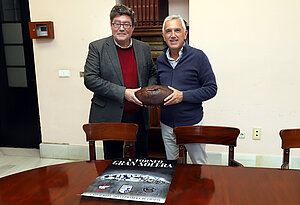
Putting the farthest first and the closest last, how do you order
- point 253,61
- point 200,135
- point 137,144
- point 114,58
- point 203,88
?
point 253,61 → point 137,144 → point 114,58 → point 203,88 → point 200,135

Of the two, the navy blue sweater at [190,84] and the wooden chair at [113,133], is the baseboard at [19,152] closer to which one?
the wooden chair at [113,133]

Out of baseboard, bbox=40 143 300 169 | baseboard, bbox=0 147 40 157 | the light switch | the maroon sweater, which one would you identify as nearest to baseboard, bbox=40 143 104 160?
baseboard, bbox=40 143 300 169

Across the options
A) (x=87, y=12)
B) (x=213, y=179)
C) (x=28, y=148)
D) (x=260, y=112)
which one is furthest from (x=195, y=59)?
(x=28, y=148)

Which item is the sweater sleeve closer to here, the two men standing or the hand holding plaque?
the two men standing

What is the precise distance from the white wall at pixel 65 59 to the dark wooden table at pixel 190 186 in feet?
6.99

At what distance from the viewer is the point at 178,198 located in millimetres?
1202

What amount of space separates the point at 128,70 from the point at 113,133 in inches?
22.9

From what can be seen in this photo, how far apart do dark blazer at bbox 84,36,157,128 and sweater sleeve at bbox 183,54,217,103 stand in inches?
16.9

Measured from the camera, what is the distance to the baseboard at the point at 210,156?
3199 mm

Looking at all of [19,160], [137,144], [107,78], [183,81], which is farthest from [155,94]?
[19,160]

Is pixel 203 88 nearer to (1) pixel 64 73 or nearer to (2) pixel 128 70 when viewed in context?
Answer: (2) pixel 128 70

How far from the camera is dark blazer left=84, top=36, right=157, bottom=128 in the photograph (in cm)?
218

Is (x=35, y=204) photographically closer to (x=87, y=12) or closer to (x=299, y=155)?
(x=87, y=12)

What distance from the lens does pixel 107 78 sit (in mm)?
2268
